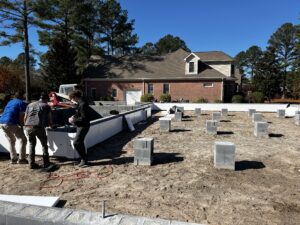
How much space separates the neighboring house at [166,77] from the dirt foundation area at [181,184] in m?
21.0

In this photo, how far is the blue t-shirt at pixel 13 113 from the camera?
6484mm

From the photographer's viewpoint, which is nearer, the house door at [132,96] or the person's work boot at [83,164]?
the person's work boot at [83,164]

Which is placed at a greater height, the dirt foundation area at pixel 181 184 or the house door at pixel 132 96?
the house door at pixel 132 96

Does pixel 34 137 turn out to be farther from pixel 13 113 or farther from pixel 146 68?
pixel 146 68

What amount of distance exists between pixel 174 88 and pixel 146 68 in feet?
16.9

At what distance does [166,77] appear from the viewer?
101ft

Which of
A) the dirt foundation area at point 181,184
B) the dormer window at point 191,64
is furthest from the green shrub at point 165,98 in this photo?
the dirt foundation area at point 181,184

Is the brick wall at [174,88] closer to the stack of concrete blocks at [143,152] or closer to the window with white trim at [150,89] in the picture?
the window with white trim at [150,89]

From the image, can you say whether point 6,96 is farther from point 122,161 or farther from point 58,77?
point 122,161

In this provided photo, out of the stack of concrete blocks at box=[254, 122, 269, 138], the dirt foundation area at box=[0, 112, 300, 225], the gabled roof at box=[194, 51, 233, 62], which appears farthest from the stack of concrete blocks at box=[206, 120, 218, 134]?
the gabled roof at box=[194, 51, 233, 62]

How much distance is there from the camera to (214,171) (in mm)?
6352

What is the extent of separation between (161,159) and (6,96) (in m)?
23.5

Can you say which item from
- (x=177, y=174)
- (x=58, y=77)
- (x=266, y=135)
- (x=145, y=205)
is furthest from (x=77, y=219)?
(x=58, y=77)

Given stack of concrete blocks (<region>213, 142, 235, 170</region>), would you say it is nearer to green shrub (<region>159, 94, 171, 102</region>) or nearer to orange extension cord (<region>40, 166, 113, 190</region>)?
orange extension cord (<region>40, 166, 113, 190</region>)
